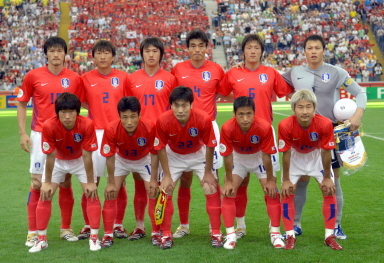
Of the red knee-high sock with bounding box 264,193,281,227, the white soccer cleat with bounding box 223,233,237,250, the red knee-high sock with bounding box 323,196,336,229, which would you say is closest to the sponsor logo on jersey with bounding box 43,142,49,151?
the white soccer cleat with bounding box 223,233,237,250

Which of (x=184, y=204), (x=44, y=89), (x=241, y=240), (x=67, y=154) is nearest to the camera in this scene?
(x=67, y=154)

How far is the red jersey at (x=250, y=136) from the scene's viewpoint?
19.9ft

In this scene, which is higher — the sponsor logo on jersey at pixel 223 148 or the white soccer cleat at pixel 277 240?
the sponsor logo on jersey at pixel 223 148

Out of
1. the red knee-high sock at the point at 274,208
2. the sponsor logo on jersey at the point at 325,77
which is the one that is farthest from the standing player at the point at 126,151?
the sponsor logo on jersey at the point at 325,77

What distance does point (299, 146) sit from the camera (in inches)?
243

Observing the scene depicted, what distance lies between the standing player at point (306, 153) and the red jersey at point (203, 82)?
1071mm

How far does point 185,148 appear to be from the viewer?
639 cm

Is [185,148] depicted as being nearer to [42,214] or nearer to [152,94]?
[152,94]

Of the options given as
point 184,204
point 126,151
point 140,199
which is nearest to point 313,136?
point 184,204

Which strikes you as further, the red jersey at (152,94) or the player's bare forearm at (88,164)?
the red jersey at (152,94)

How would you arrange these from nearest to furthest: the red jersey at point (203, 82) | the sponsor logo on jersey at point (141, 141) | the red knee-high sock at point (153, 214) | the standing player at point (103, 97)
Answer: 1. the sponsor logo on jersey at point (141, 141)
2. the red knee-high sock at point (153, 214)
3. the standing player at point (103, 97)
4. the red jersey at point (203, 82)

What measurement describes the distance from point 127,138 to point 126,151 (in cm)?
19

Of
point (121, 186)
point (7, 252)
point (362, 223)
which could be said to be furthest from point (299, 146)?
point (7, 252)

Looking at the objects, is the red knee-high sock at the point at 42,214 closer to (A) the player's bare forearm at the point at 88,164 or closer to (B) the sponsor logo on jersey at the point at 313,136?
(A) the player's bare forearm at the point at 88,164
